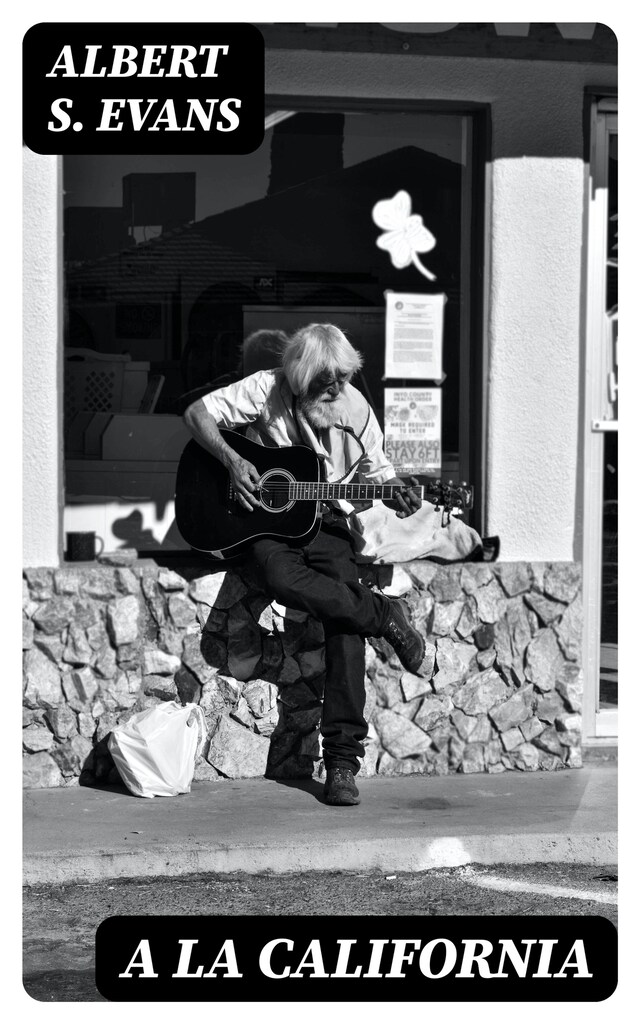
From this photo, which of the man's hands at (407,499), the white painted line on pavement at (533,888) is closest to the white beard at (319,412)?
the man's hands at (407,499)

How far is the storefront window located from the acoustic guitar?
47cm

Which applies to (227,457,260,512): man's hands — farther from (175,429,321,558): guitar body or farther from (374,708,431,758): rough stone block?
(374,708,431,758): rough stone block

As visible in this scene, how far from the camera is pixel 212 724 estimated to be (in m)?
5.70

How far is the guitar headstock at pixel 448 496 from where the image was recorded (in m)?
5.48

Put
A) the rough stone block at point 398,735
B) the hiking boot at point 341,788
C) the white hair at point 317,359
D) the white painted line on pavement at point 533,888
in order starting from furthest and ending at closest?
the rough stone block at point 398,735 → the white hair at point 317,359 → the hiking boot at point 341,788 → the white painted line on pavement at point 533,888

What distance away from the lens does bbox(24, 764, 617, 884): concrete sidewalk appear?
4.83m

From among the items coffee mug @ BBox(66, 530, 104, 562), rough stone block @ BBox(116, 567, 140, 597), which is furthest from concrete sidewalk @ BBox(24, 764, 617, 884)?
coffee mug @ BBox(66, 530, 104, 562)

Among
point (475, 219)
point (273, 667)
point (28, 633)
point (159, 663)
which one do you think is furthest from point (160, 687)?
point (475, 219)

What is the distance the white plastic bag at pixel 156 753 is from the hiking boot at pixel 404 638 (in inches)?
36.0

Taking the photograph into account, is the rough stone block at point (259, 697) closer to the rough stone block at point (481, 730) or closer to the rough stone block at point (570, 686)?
the rough stone block at point (481, 730)

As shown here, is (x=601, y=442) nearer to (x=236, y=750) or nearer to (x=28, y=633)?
(x=236, y=750)

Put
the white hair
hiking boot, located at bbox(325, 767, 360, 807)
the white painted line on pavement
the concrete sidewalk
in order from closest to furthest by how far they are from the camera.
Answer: the white painted line on pavement, the concrete sidewalk, hiking boot, located at bbox(325, 767, 360, 807), the white hair

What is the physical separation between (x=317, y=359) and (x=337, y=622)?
3.61 ft

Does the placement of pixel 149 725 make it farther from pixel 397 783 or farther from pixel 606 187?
pixel 606 187
